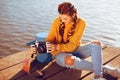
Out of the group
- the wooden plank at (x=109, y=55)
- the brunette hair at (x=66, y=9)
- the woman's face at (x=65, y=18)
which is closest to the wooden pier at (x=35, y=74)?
the wooden plank at (x=109, y=55)

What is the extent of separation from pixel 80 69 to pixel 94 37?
3.26 metres

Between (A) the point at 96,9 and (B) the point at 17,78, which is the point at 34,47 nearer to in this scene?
(B) the point at 17,78

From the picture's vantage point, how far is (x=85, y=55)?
3.89m

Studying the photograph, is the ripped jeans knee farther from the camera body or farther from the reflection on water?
the reflection on water

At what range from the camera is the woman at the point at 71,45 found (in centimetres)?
355

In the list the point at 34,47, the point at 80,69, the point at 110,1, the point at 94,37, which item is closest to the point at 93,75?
the point at 80,69

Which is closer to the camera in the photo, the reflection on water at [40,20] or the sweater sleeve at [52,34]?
the sweater sleeve at [52,34]

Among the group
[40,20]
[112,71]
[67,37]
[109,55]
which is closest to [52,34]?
[67,37]

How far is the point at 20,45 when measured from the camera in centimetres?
603

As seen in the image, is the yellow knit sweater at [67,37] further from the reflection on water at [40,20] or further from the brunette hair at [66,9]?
the reflection on water at [40,20]

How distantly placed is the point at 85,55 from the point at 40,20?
4.70m

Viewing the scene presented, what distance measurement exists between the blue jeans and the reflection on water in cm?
201

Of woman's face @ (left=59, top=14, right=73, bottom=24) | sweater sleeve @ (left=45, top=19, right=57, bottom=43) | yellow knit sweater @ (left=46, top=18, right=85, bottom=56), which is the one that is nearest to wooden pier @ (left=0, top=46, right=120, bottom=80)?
yellow knit sweater @ (left=46, top=18, right=85, bottom=56)

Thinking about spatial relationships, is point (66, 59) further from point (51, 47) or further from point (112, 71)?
point (112, 71)
